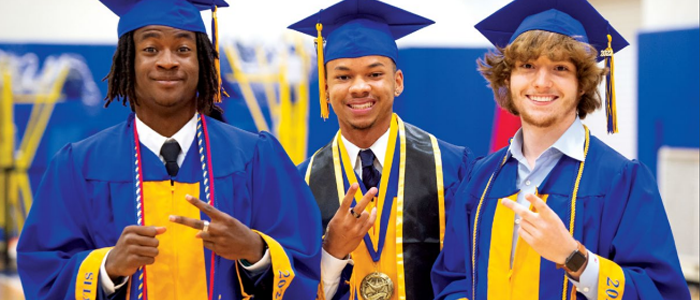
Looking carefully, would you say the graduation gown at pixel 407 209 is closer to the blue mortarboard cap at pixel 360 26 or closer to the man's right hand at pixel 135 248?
the blue mortarboard cap at pixel 360 26

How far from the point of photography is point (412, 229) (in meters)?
2.75

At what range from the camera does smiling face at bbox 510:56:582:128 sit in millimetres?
2254

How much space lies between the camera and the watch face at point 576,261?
6.53 feet

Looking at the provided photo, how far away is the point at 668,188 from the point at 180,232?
6.02 meters

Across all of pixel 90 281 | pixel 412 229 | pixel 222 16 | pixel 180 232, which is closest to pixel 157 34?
pixel 180 232

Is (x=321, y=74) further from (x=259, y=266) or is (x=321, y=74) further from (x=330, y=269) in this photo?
(x=259, y=266)

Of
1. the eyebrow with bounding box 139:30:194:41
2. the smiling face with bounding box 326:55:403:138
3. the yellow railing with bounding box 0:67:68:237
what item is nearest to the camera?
the eyebrow with bounding box 139:30:194:41

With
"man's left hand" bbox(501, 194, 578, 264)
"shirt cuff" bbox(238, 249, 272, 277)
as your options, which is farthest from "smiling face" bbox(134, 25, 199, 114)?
"man's left hand" bbox(501, 194, 578, 264)

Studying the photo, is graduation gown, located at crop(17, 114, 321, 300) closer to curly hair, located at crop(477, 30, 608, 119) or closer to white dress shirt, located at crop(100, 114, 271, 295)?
white dress shirt, located at crop(100, 114, 271, 295)

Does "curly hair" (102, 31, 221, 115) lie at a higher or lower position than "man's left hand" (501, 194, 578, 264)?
higher

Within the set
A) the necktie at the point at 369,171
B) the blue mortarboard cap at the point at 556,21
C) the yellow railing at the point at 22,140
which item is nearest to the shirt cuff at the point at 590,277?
the blue mortarboard cap at the point at 556,21

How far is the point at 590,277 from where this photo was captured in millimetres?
2012

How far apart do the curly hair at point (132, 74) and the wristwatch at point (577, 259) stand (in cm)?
113

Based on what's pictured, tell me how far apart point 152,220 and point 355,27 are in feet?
3.86
